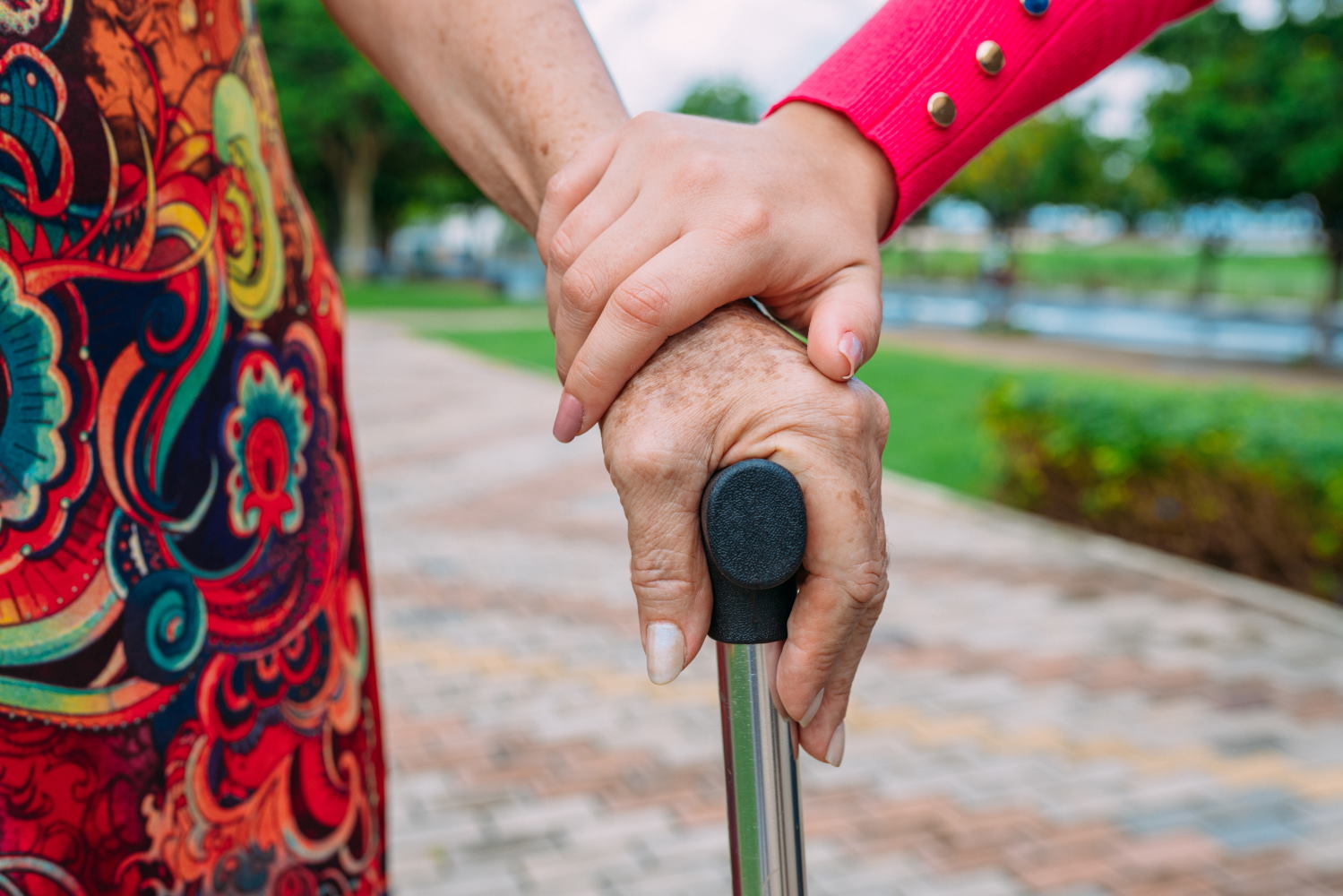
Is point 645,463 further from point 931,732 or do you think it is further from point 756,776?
point 931,732

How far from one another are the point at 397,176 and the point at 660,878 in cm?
4220

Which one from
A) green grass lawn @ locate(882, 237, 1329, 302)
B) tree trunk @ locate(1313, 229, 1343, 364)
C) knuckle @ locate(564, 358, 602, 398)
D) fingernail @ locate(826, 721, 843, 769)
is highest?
knuckle @ locate(564, 358, 602, 398)

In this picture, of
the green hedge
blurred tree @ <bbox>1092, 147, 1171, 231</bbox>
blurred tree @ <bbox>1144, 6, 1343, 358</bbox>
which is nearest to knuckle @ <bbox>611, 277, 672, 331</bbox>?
the green hedge

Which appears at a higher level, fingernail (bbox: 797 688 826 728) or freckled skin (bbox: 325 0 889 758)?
freckled skin (bbox: 325 0 889 758)

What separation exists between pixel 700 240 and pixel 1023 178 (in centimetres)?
3155

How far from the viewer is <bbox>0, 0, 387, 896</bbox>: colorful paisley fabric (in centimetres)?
106

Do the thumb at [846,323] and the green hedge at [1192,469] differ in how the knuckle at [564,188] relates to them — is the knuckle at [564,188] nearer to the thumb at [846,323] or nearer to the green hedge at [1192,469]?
the thumb at [846,323]

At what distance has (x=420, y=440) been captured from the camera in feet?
36.4

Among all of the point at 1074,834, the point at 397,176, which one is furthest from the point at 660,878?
the point at 397,176

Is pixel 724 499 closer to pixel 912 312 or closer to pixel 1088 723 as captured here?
pixel 1088 723

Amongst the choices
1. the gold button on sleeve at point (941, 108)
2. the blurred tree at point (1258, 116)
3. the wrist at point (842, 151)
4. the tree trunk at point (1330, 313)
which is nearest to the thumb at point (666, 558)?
the wrist at point (842, 151)

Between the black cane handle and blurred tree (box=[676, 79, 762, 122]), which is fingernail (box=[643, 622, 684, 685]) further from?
blurred tree (box=[676, 79, 762, 122])

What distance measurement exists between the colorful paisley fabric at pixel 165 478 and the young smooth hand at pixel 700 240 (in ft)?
1.11

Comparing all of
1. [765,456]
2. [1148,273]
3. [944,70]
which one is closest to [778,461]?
[765,456]
